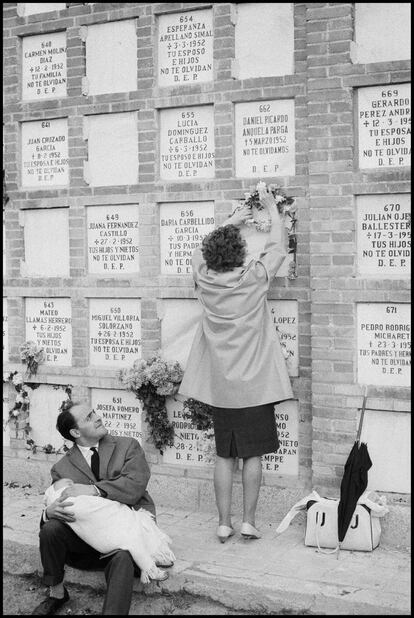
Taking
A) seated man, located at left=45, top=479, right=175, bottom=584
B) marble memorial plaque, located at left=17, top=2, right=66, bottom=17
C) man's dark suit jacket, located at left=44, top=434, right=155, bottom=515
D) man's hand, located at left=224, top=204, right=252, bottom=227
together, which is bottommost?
seated man, located at left=45, top=479, right=175, bottom=584

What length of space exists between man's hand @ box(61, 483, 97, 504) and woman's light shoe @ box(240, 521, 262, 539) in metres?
1.14

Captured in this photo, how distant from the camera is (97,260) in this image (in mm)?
6676

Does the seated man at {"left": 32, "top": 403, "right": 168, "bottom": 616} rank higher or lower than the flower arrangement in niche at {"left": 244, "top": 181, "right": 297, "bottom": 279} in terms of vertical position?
lower

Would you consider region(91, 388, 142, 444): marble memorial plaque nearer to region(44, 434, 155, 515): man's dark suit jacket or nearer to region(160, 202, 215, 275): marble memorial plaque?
region(160, 202, 215, 275): marble memorial plaque

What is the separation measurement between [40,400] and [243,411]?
7.25 feet

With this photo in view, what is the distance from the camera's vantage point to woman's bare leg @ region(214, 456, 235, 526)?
221 inches

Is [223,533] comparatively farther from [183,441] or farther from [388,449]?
[388,449]

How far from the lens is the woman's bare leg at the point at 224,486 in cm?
561

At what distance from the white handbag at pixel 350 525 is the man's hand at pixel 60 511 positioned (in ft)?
5.19

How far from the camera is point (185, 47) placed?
20.5 feet

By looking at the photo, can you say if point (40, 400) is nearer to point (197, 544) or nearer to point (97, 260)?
point (97, 260)

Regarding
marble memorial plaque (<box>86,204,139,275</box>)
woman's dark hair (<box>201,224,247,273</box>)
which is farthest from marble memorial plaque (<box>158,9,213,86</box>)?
woman's dark hair (<box>201,224,247,273</box>)

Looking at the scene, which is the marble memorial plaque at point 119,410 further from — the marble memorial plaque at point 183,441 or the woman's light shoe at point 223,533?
the woman's light shoe at point 223,533

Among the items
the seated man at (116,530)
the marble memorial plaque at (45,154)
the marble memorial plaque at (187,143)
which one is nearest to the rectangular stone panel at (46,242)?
the marble memorial plaque at (45,154)
